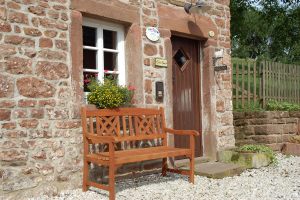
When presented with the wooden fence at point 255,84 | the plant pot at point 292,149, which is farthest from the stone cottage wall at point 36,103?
the plant pot at point 292,149

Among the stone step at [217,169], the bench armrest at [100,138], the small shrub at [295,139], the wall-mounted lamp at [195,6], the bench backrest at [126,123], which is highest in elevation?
the wall-mounted lamp at [195,6]

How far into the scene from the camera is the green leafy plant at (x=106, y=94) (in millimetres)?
5566

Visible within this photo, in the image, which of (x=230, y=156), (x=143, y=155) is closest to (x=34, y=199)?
(x=143, y=155)

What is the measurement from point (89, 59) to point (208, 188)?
2.51 metres

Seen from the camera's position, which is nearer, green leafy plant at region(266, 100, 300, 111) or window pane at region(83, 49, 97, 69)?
window pane at region(83, 49, 97, 69)

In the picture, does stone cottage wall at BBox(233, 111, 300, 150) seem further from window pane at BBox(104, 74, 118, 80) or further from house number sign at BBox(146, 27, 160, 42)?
window pane at BBox(104, 74, 118, 80)

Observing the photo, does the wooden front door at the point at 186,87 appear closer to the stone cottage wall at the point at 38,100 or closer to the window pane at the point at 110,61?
the window pane at the point at 110,61

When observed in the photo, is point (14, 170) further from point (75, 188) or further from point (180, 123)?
point (180, 123)

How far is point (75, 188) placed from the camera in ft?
17.6

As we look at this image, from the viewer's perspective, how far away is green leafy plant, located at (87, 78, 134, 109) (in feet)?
18.3

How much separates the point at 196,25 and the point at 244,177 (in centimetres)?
282

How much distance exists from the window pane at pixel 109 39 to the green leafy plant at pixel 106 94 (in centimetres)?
68

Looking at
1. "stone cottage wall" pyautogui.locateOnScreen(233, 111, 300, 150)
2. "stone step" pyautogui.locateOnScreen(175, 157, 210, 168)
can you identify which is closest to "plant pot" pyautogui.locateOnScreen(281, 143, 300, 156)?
"stone cottage wall" pyautogui.locateOnScreen(233, 111, 300, 150)

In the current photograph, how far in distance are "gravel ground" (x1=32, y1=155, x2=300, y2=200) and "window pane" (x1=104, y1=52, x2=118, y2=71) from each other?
1.73m
